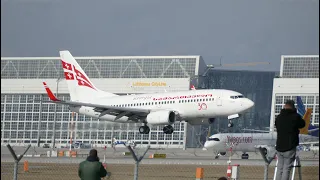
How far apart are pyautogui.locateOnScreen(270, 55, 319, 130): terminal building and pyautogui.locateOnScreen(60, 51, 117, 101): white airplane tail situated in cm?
5742

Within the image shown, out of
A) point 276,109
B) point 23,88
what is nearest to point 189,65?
point 276,109

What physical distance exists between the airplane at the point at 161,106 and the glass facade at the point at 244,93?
61.9m

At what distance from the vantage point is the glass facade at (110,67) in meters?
145

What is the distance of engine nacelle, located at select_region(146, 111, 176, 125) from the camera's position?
73.3 metres

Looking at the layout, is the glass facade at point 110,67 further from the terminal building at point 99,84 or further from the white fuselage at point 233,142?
the white fuselage at point 233,142

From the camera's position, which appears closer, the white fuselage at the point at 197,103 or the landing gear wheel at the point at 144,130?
the white fuselage at the point at 197,103

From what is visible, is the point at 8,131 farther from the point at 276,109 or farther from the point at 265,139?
the point at 265,139

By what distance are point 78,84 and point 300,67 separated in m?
65.6

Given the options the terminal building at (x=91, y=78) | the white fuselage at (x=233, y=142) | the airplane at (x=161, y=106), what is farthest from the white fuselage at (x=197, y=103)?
the terminal building at (x=91, y=78)

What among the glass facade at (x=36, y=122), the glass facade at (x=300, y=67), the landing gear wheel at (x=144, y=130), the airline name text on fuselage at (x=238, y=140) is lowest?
the glass facade at (x=36, y=122)

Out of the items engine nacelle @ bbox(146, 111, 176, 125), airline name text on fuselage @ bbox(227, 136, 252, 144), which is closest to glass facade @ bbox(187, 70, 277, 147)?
airline name text on fuselage @ bbox(227, 136, 252, 144)

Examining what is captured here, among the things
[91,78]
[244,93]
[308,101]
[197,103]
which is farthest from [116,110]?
[244,93]

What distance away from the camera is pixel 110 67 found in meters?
149

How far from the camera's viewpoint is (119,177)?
38000 mm
